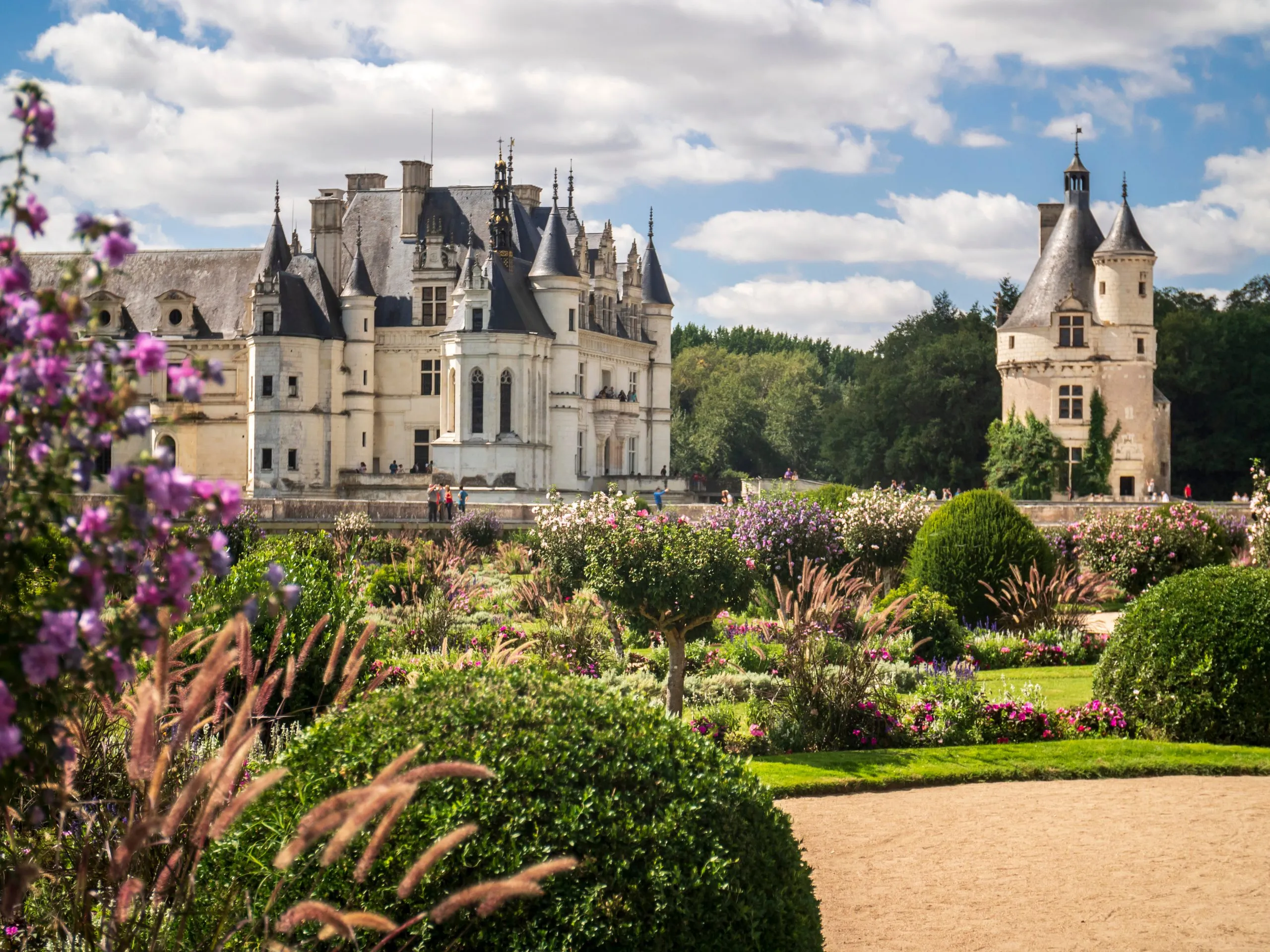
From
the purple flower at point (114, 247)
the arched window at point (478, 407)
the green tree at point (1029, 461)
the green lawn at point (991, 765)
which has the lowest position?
the green lawn at point (991, 765)

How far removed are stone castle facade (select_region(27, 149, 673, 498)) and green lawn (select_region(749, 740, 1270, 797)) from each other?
3518cm

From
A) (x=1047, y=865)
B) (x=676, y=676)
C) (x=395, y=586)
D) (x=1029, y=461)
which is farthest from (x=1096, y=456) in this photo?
(x=1047, y=865)

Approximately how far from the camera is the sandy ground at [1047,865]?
22.8 feet

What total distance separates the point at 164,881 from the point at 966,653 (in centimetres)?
1375

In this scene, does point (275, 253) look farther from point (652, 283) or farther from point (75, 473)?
point (75, 473)

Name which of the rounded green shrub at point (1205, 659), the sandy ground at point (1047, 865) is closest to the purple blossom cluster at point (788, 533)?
the rounded green shrub at point (1205, 659)

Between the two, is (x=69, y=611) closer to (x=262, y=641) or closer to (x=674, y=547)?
(x=262, y=641)

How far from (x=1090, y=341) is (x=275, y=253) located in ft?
90.7

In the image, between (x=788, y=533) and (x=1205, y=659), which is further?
(x=788, y=533)

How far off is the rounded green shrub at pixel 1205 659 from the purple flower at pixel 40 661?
1036 cm

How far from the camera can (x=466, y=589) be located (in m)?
20.2

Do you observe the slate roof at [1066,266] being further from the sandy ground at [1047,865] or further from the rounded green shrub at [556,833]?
the rounded green shrub at [556,833]

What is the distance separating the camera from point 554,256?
161 ft

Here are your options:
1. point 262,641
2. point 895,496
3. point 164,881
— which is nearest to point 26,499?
point 164,881
